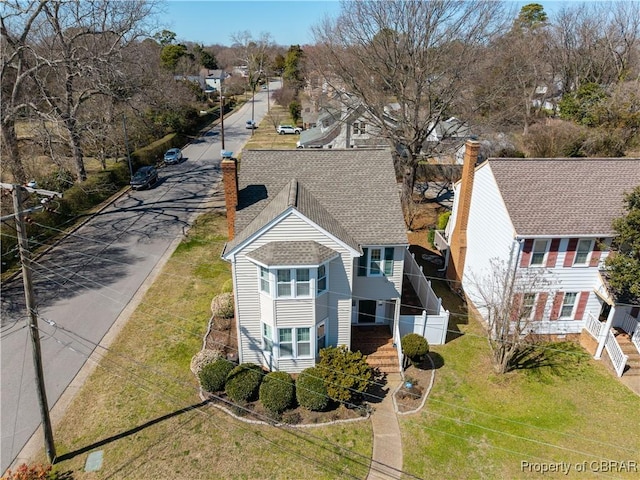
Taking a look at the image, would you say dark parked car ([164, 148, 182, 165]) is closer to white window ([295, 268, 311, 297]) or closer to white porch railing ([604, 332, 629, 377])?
white window ([295, 268, 311, 297])

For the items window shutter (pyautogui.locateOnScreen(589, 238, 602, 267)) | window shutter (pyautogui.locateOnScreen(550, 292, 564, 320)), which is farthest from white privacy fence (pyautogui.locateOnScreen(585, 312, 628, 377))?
window shutter (pyautogui.locateOnScreen(589, 238, 602, 267))

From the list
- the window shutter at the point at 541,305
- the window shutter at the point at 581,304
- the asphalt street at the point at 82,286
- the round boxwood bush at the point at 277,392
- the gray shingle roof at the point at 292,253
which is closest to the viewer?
the gray shingle roof at the point at 292,253

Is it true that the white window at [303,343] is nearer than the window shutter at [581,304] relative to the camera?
Yes

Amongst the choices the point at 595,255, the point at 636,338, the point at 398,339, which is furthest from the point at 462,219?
the point at 636,338

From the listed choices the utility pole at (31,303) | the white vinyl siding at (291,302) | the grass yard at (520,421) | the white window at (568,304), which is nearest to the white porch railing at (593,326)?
the white window at (568,304)

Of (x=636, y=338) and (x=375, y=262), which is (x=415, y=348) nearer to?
(x=375, y=262)

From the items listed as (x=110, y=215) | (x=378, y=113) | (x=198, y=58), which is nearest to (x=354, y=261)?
(x=378, y=113)

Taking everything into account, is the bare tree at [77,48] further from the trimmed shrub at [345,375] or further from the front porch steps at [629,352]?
the front porch steps at [629,352]
